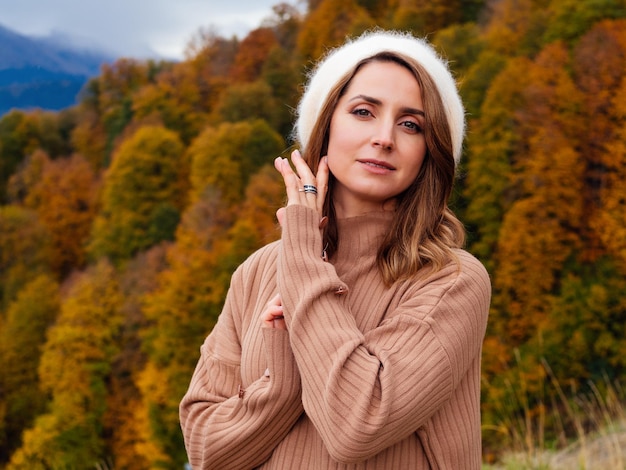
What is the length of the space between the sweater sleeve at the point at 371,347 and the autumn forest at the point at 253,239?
33.6 feet

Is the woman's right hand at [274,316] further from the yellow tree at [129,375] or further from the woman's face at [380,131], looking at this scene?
the yellow tree at [129,375]

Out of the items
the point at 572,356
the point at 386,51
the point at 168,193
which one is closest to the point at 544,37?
the point at 572,356

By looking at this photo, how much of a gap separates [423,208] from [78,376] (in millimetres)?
29599

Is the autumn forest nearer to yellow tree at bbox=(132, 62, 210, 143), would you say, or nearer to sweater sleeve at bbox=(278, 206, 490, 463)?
yellow tree at bbox=(132, 62, 210, 143)

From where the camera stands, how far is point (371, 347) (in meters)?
1.88

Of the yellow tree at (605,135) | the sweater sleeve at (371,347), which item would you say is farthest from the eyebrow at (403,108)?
the yellow tree at (605,135)

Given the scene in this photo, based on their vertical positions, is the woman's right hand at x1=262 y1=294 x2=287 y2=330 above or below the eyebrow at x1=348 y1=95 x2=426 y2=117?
below

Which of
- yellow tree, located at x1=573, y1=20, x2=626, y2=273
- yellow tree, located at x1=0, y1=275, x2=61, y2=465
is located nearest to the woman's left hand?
yellow tree, located at x1=573, y1=20, x2=626, y2=273

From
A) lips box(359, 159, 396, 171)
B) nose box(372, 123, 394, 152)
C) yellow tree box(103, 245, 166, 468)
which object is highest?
nose box(372, 123, 394, 152)

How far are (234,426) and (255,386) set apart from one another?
0.42 ft

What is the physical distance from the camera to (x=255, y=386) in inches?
82.5

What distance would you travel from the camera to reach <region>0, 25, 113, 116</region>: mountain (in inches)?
300

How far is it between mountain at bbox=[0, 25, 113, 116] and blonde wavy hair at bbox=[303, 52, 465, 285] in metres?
4.77

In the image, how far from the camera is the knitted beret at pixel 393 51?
2.12 metres
